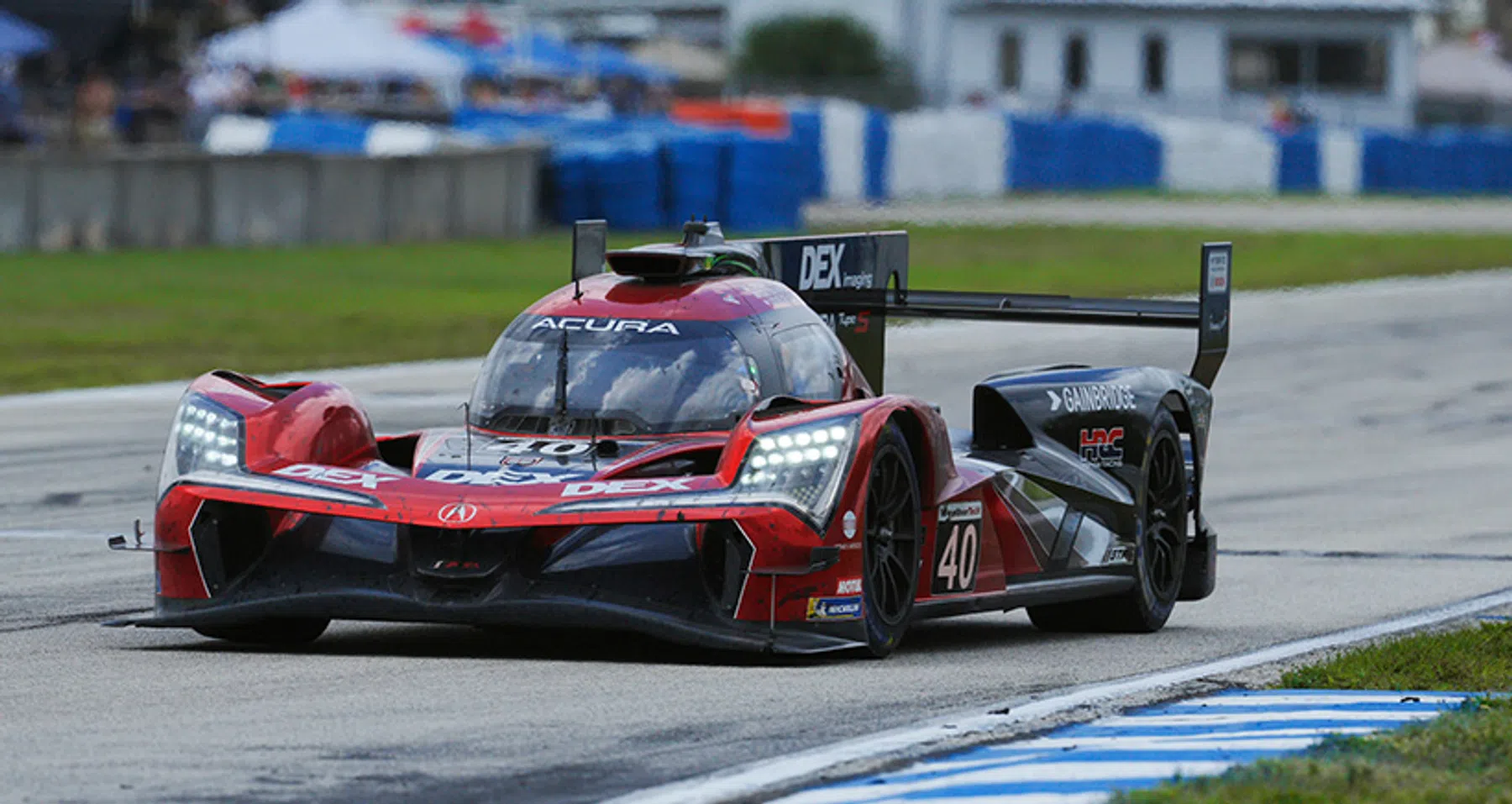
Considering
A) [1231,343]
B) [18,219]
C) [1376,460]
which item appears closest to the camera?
[1376,460]

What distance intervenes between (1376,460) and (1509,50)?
117798 millimetres

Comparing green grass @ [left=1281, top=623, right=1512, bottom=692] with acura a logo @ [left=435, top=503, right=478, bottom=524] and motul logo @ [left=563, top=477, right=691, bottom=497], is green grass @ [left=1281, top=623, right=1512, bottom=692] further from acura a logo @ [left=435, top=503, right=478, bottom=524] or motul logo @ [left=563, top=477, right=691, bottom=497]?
acura a logo @ [left=435, top=503, right=478, bottom=524]

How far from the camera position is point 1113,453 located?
403 inches

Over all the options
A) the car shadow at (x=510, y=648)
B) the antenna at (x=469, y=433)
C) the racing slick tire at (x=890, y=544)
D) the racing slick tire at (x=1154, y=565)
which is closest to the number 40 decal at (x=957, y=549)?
the racing slick tire at (x=890, y=544)

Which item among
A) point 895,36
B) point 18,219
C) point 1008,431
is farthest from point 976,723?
point 895,36

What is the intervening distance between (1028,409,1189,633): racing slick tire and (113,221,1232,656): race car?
0.5 inches

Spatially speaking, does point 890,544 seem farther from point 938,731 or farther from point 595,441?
point 938,731

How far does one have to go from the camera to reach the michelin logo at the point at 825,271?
11.2 m

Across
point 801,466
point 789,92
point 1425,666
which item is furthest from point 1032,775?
point 789,92

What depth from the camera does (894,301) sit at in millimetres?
11680

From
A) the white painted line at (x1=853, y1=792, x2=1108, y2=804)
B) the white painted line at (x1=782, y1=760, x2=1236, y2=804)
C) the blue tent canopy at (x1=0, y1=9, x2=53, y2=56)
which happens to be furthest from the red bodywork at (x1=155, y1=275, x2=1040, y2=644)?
the blue tent canopy at (x1=0, y1=9, x2=53, y2=56)

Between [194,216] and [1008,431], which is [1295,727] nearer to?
[1008,431]

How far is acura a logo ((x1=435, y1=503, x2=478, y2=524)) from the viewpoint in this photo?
27.2 ft

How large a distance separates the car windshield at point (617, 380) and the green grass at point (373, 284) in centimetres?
1210
